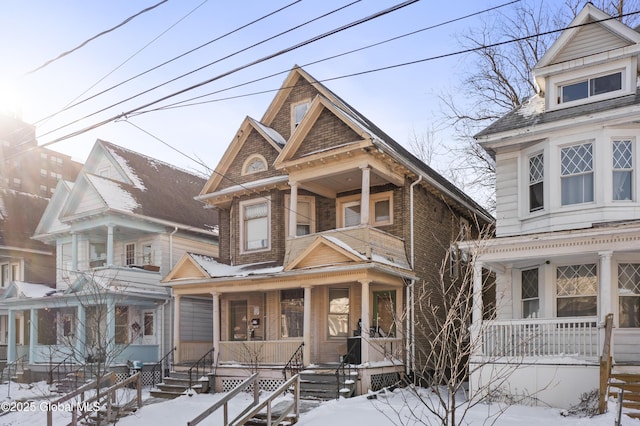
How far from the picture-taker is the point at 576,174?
1512cm

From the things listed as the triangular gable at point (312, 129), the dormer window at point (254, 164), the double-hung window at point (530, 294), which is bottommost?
the double-hung window at point (530, 294)

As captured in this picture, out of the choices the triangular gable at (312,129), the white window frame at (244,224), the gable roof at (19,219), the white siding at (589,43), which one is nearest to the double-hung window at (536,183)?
the white siding at (589,43)

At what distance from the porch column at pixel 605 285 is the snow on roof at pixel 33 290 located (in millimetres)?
22444

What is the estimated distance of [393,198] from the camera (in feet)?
63.7

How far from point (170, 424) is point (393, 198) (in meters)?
9.53

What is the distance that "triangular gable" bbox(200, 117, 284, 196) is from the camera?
2116 cm

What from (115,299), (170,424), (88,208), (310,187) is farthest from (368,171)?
(88,208)

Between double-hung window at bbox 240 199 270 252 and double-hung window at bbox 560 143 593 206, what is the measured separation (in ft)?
33.1

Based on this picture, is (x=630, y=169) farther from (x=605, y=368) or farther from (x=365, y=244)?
(x=365, y=244)

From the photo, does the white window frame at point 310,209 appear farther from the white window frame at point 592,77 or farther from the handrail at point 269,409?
the white window frame at point 592,77

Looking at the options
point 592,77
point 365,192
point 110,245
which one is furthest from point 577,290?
point 110,245

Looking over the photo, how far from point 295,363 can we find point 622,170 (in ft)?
34.6

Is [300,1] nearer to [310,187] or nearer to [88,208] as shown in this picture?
[310,187]

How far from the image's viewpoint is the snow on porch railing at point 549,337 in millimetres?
13719
